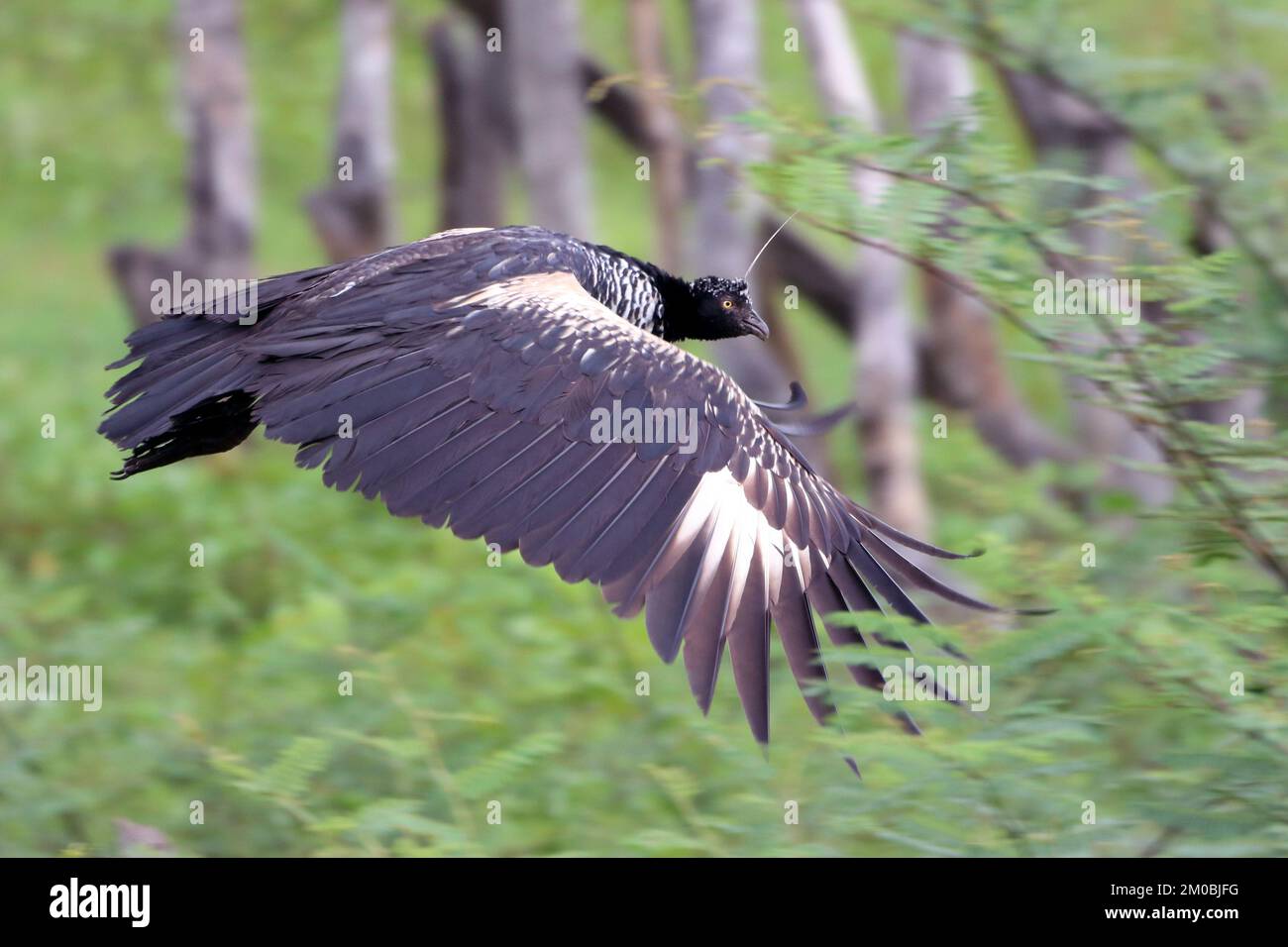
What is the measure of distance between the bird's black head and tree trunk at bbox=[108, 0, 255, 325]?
465 centimetres

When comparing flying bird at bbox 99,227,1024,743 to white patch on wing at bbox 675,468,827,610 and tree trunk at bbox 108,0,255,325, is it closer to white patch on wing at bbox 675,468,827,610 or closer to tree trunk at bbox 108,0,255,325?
white patch on wing at bbox 675,468,827,610

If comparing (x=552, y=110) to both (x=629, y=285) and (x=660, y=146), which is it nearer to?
(x=660, y=146)

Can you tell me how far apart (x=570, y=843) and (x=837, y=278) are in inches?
185

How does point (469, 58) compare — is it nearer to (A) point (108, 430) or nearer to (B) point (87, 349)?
(B) point (87, 349)

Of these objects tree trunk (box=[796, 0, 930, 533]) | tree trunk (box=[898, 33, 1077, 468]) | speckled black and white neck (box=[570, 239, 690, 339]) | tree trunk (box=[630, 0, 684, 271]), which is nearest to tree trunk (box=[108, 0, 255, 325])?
tree trunk (box=[630, 0, 684, 271])

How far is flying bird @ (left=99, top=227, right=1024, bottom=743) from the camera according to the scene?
3898mm

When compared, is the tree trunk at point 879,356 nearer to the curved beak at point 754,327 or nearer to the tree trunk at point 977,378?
the tree trunk at point 977,378

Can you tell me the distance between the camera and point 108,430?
4.58 m

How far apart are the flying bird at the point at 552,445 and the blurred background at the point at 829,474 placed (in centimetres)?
34

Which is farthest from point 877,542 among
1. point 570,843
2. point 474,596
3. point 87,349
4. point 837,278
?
point 87,349

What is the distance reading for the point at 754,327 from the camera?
5.47 metres

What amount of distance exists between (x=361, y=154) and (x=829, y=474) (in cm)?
346

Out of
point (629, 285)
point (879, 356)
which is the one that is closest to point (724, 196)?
point (879, 356)
